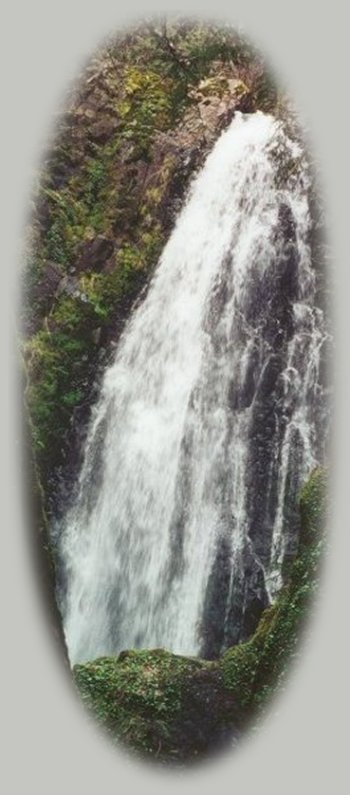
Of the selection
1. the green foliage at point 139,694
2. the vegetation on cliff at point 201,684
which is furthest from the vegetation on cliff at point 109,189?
the vegetation on cliff at point 201,684

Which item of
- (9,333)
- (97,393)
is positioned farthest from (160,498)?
(9,333)

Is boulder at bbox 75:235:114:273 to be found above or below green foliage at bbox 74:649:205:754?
above

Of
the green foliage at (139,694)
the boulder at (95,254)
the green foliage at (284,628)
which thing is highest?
the boulder at (95,254)

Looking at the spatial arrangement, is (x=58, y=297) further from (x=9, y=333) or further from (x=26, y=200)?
(x=9, y=333)

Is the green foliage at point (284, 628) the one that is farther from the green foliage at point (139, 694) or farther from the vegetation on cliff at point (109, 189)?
the vegetation on cliff at point (109, 189)

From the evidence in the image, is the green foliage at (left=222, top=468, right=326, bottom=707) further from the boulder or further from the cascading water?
the boulder

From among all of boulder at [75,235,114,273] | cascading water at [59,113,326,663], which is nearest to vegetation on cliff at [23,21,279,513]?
boulder at [75,235,114,273]

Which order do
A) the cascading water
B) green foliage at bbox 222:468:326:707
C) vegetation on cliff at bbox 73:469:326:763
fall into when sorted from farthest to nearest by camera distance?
the cascading water, vegetation on cliff at bbox 73:469:326:763, green foliage at bbox 222:468:326:707
